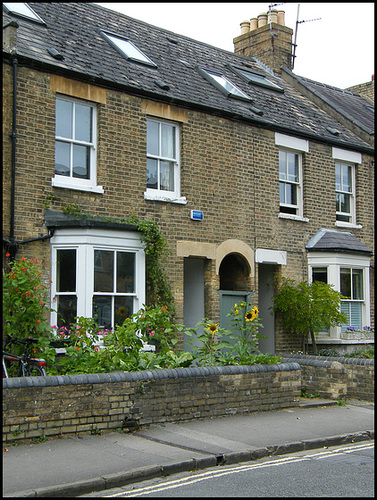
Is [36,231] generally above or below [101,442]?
above

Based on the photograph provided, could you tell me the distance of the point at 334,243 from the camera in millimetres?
15500

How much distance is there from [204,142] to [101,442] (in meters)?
8.15

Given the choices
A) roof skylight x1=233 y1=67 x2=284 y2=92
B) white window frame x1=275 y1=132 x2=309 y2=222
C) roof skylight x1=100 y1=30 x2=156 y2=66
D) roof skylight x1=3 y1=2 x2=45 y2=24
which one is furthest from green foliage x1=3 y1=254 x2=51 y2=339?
roof skylight x1=233 y1=67 x2=284 y2=92

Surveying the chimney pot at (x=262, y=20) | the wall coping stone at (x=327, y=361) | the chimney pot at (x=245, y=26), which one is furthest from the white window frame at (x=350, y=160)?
the chimney pot at (x=245, y=26)

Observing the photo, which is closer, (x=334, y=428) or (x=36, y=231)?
(x=334, y=428)

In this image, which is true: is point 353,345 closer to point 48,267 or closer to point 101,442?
point 48,267

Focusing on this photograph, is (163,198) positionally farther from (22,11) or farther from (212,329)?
(22,11)

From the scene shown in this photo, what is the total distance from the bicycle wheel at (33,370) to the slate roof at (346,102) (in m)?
12.6

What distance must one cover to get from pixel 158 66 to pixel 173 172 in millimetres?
2975

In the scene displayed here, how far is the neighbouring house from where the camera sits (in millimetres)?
11234

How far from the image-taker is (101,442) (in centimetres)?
742

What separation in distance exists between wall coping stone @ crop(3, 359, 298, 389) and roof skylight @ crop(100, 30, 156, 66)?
7.79 meters

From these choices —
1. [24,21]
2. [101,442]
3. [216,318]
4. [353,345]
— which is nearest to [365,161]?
[353,345]

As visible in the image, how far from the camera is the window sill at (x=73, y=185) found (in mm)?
11344
